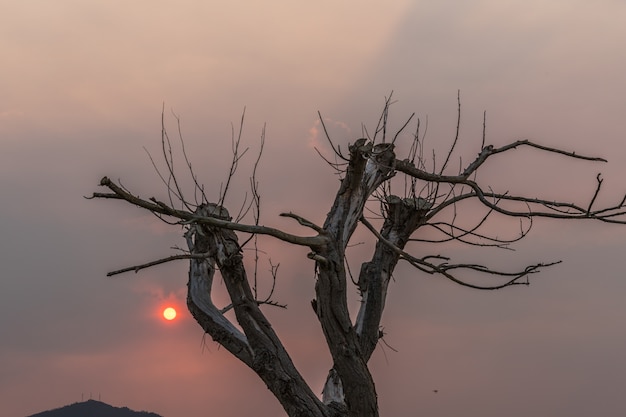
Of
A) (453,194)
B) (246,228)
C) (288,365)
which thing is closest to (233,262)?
(288,365)

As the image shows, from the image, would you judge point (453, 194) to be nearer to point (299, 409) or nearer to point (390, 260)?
point (390, 260)

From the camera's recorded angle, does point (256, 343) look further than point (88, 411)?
No

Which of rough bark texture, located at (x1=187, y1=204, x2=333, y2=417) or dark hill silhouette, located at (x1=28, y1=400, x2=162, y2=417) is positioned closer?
rough bark texture, located at (x1=187, y1=204, x2=333, y2=417)

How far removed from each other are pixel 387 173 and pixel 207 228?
6.83ft

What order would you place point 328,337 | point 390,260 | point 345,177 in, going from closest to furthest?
point 328,337, point 345,177, point 390,260

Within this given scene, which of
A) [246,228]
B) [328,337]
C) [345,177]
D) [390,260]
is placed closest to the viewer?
[246,228]

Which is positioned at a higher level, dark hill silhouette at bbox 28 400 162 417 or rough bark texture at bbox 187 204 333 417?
dark hill silhouette at bbox 28 400 162 417

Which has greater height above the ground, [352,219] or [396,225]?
[396,225]

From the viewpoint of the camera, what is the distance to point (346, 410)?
373 inches

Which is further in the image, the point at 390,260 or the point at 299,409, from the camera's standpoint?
the point at 390,260

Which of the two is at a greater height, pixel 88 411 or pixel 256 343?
pixel 88 411

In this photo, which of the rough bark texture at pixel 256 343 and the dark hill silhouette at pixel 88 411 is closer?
the rough bark texture at pixel 256 343

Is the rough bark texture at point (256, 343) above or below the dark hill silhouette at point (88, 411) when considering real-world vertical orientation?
below

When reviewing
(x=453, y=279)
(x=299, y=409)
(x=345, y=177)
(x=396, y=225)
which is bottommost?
(x=299, y=409)
